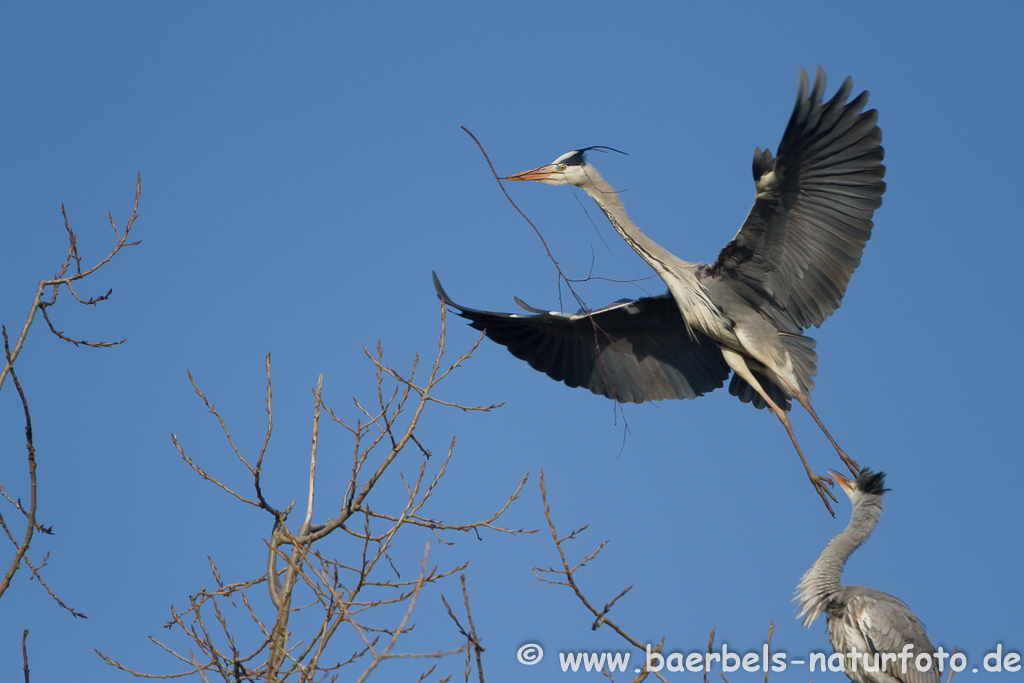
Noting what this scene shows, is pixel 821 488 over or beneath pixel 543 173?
beneath

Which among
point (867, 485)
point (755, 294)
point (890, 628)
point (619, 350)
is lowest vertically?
point (890, 628)

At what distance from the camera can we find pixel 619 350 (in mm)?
8258

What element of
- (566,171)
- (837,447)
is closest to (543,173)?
(566,171)

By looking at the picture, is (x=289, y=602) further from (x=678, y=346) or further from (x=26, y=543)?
(x=678, y=346)

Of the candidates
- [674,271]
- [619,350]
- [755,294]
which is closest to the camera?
[755,294]

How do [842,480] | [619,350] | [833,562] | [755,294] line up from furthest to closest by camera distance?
1. [619,350]
2. [755,294]
3. [842,480]
4. [833,562]

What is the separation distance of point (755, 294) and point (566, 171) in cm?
189

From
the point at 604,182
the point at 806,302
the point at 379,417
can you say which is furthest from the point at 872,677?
the point at 604,182

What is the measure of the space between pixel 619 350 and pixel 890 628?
343 cm

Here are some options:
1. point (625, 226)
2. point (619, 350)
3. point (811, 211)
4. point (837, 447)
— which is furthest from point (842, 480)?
point (625, 226)

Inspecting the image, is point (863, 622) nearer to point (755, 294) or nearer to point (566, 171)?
point (755, 294)

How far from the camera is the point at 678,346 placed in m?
8.13

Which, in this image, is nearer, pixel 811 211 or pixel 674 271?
pixel 811 211

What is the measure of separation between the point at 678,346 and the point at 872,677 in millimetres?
3291
